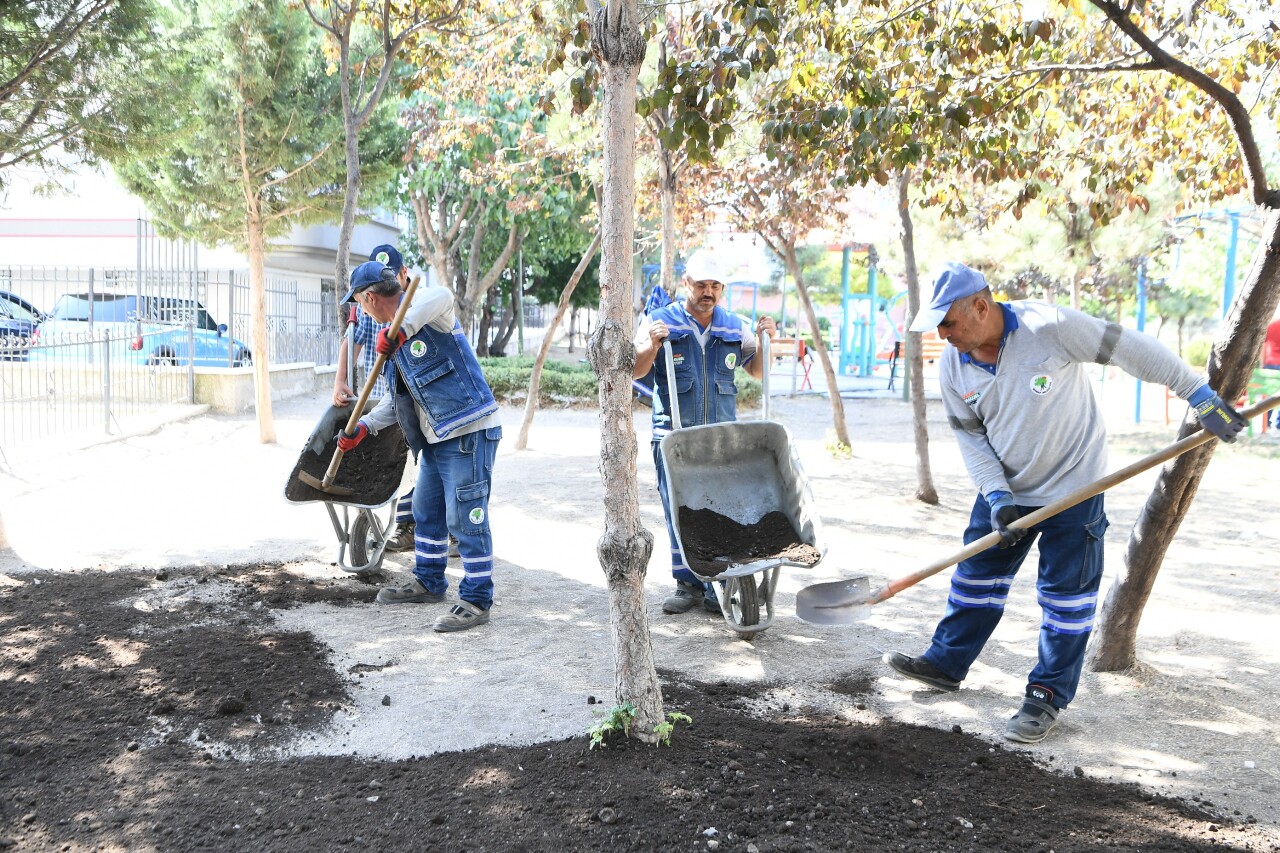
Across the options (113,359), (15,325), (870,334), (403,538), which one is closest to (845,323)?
(870,334)

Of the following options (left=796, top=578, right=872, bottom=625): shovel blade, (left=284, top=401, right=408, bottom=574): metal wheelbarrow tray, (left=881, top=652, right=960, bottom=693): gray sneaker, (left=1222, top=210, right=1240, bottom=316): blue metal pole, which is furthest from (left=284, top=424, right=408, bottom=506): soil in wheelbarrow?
(left=1222, top=210, right=1240, bottom=316): blue metal pole

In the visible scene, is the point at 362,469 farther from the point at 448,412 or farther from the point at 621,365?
the point at 621,365

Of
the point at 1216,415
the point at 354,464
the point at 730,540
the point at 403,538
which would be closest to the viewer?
the point at 1216,415

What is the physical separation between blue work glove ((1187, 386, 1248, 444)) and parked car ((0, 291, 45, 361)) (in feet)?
37.3

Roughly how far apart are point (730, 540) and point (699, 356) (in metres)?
0.89

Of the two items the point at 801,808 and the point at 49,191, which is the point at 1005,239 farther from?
the point at 801,808

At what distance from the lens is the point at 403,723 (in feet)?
12.0

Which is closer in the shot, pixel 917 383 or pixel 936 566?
pixel 936 566

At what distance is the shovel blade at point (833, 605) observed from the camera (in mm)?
3854

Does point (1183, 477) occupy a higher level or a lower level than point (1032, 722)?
higher

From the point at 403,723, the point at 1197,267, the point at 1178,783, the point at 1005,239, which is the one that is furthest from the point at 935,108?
the point at 1197,267

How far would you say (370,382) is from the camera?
4496 millimetres

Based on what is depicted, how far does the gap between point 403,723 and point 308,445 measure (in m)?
1.93

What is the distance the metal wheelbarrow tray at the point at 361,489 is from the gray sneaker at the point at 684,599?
1458 mm
